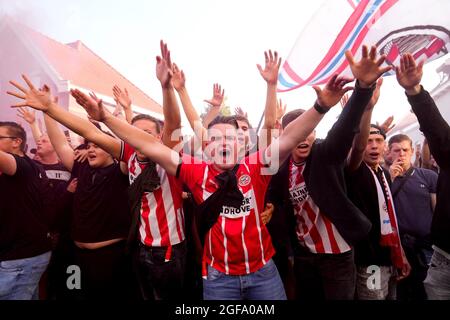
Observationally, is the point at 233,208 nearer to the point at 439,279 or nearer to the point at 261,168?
the point at 261,168

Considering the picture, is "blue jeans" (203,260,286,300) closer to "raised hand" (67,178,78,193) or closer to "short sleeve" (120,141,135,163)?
"short sleeve" (120,141,135,163)

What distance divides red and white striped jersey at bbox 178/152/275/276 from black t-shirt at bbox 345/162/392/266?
2.70 ft

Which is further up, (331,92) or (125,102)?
(125,102)

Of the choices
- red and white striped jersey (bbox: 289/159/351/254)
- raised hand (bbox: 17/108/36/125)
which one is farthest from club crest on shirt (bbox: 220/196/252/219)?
raised hand (bbox: 17/108/36/125)

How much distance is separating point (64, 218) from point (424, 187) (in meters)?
3.63

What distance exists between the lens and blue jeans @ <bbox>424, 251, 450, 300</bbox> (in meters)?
1.99

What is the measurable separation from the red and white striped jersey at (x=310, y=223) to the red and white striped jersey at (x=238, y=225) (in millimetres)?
338

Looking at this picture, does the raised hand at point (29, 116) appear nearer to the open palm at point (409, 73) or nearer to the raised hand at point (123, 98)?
the raised hand at point (123, 98)

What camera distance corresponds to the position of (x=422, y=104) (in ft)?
5.79

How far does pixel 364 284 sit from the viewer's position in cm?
235

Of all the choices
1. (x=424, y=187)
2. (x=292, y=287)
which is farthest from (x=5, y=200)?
(x=424, y=187)

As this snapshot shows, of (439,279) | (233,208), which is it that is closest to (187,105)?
(233,208)

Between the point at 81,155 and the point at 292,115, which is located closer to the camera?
the point at 292,115

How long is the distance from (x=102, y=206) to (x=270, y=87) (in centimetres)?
172
